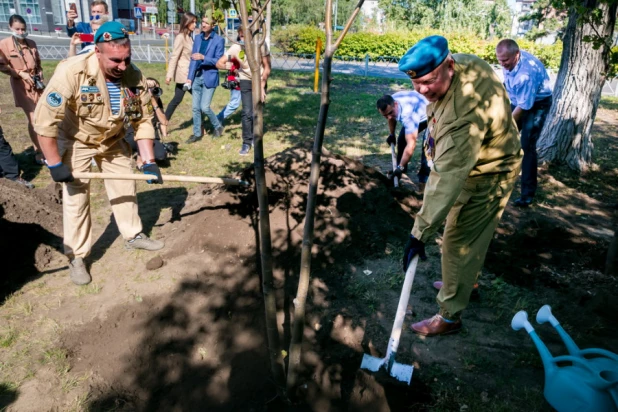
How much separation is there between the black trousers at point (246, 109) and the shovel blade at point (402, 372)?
15.8ft

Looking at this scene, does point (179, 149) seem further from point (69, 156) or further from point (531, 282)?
point (531, 282)

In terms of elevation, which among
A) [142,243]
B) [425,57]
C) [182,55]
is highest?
[425,57]

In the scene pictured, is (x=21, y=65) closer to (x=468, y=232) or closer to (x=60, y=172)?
(x=60, y=172)

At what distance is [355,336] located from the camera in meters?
3.24

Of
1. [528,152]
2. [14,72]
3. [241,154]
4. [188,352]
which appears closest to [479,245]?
[188,352]

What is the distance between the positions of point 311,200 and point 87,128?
7.70 feet

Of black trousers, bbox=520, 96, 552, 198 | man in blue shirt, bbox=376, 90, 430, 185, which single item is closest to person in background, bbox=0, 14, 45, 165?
man in blue shirt, bbox=376, 90, 430, 185

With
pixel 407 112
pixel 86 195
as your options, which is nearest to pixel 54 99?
pixel 86 195

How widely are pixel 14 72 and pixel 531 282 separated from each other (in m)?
6.77

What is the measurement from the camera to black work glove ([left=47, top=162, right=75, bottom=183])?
3.31m

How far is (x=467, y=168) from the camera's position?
246 cm

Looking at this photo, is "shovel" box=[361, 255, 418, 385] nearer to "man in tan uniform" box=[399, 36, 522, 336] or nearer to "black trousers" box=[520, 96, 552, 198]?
"man in tan uniform" box=[399, 36, 522, 336]

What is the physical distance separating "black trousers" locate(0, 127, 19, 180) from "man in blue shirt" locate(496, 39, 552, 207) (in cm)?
618

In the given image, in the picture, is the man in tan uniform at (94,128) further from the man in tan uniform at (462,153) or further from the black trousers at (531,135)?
the black trousers at (531,135)
